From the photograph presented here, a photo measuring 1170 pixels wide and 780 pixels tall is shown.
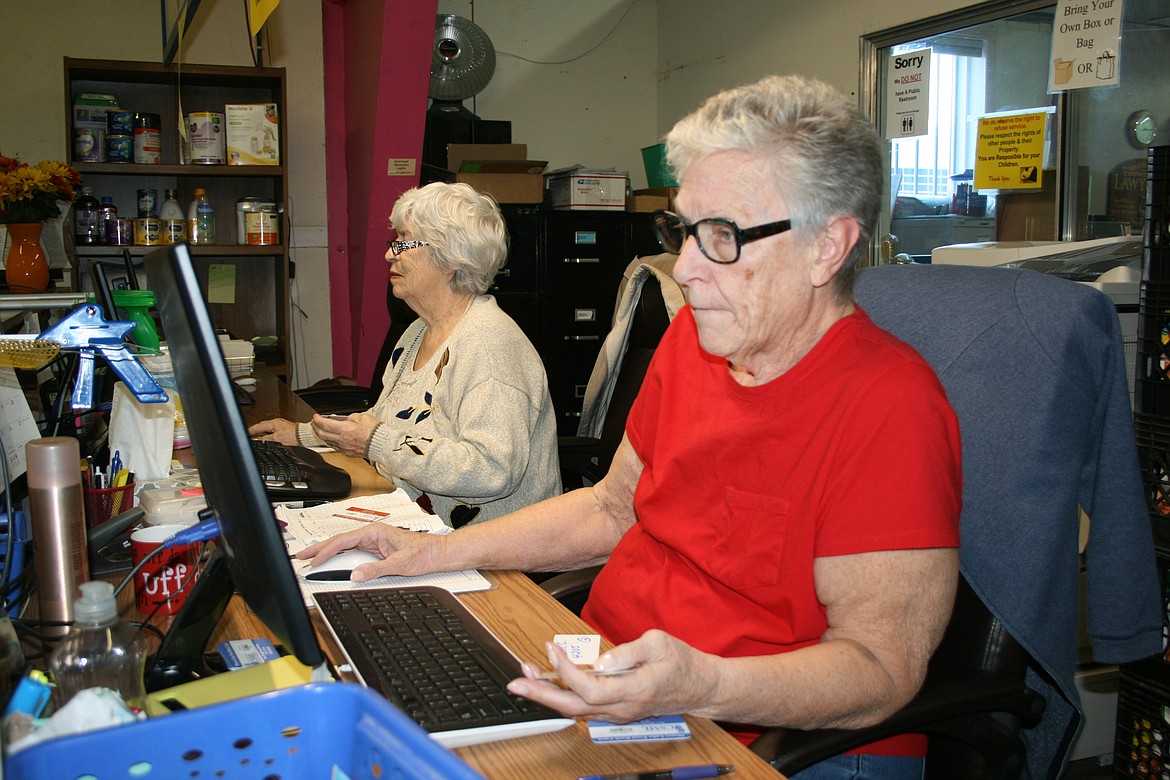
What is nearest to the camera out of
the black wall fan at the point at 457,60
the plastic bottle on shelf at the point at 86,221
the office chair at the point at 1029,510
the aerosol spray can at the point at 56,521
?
the aerosol spray can at the point at 56,521

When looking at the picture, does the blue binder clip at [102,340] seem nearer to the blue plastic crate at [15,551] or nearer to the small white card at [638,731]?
the blue plastic crate at [15,551]

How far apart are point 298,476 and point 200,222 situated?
269cm

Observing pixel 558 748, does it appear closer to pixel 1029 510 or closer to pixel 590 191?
pixel 1029 510

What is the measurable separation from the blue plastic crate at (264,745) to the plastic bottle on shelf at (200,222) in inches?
155

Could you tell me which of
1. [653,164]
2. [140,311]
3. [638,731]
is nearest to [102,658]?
[638,731]

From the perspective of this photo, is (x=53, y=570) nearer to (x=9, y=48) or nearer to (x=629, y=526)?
(x=629, y=526)

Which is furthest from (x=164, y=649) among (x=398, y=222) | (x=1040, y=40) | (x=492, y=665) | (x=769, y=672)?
(x=1040, y=40)

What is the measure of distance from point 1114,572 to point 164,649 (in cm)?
113

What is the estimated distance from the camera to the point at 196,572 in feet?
4.04

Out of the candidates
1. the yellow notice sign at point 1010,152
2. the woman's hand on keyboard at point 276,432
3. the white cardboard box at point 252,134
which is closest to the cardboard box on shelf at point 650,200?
the yellow notice sign at point 1010,152

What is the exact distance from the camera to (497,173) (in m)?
4.55

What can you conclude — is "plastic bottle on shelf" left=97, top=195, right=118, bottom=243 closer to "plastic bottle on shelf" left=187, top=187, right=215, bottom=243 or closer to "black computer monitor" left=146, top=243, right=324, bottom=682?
"plastic bottle on shelf" left=187, top=187, right=215, bottom=243

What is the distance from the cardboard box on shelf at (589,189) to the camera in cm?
466

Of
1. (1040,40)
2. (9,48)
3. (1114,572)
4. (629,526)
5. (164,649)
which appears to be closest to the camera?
(164,649)
